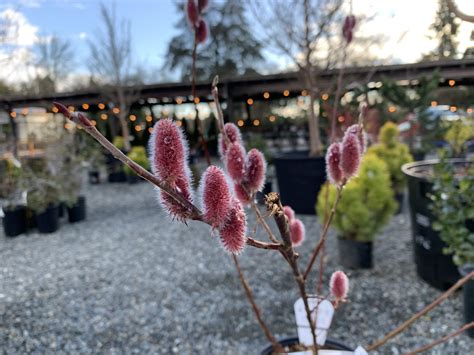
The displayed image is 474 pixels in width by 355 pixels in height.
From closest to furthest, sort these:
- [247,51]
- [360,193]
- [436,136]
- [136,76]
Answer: [360,193] → [436,136] → [136,76] → [247,51]

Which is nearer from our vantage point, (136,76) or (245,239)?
(245,239)

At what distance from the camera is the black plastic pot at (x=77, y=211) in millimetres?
6059

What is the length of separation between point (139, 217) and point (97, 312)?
3.36 meters

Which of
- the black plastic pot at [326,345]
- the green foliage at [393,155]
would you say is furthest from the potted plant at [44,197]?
the black plastic pot at [326,345]

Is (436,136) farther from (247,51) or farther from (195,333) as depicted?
(247,51)

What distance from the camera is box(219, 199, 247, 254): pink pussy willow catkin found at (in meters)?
0.57

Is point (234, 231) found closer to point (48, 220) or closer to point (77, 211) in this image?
point (48, 220)

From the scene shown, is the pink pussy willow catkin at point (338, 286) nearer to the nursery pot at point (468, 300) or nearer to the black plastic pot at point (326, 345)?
the black plastic pot at point (326, 345)

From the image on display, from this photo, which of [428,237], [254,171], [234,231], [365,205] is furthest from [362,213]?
[234,231]

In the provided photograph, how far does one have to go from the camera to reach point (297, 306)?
1175mm

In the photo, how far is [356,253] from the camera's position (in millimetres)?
3410

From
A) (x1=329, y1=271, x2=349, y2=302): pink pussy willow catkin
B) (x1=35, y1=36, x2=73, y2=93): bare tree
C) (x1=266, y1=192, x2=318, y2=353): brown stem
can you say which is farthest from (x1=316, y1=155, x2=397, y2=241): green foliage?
(x1=35, y1=36, x2=73, y2=93): bare tree

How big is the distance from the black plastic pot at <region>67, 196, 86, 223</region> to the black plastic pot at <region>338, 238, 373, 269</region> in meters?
4.33

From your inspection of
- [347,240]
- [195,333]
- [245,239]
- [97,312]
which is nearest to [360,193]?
[347,240]
